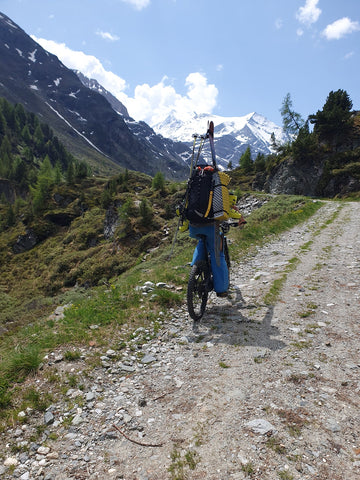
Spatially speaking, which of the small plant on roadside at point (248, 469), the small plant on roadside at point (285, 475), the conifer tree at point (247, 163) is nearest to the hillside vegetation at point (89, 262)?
the small plant on roadside at point (248, 469)

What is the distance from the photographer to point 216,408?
3.61 metres

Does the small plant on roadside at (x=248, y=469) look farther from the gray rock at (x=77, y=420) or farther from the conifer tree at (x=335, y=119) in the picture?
the conifer tree at (x=335, y=119)

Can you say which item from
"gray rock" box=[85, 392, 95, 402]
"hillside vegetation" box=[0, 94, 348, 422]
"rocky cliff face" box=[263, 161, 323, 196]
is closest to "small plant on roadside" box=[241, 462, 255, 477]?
"gray rock" box=[85, 392, 95, 402]

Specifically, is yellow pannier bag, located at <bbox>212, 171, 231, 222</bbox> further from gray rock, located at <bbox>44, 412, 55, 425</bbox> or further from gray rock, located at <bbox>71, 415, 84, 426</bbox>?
gray rock, located at <bbox>44, 412, 55, 425</bbox>

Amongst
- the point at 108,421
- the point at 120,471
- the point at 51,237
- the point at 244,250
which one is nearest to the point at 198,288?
the point at 108,421

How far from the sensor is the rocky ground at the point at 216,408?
2.84 metres

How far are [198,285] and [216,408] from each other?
3.16 metres

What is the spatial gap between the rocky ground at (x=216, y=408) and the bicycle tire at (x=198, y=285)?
34cm

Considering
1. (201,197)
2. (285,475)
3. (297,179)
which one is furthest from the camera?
(297,179)

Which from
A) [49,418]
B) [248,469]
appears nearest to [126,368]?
[49,418]

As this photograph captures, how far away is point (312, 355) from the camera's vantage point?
473 cm

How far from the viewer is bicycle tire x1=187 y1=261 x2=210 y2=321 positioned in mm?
6175

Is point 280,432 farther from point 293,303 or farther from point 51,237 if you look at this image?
point 51,237

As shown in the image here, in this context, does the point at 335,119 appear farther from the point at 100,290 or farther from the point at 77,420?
the point at 77,420
